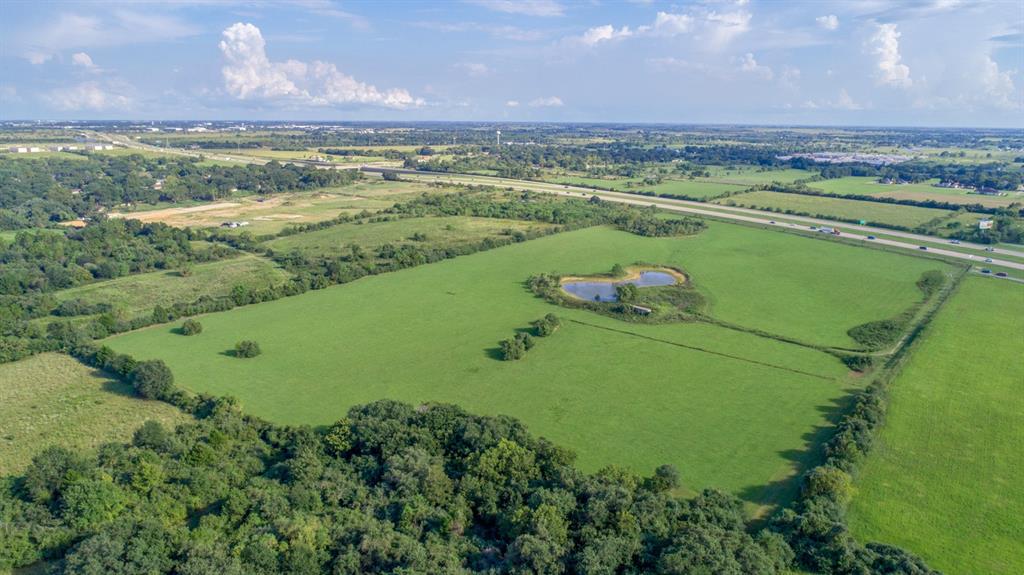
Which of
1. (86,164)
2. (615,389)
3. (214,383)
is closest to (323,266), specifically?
(214,383)

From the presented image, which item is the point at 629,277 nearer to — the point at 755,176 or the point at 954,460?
the point at 954,460

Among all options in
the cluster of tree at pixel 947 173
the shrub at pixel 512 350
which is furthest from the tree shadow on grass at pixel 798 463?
the cluster of tree at pixel 947 173

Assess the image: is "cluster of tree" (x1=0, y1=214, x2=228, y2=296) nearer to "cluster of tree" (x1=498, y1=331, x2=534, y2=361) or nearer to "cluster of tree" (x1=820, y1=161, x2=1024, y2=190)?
"cluster of tree" (x1=498, y1=331, x2=534, y2=361)

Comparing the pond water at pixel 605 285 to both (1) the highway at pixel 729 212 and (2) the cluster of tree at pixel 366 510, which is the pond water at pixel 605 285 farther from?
(1) the highway at pixel 729 212

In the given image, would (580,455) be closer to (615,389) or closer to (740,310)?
(615,389)

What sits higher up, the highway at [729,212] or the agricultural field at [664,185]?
the agricultural field at [664,185]

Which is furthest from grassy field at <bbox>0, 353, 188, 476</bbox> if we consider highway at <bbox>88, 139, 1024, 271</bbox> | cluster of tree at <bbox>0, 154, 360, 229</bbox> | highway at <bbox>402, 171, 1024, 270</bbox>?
highway at <bbox>88, 139, 1024, 271</bbox>

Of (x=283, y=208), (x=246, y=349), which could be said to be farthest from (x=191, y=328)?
(x=283, y=208)
